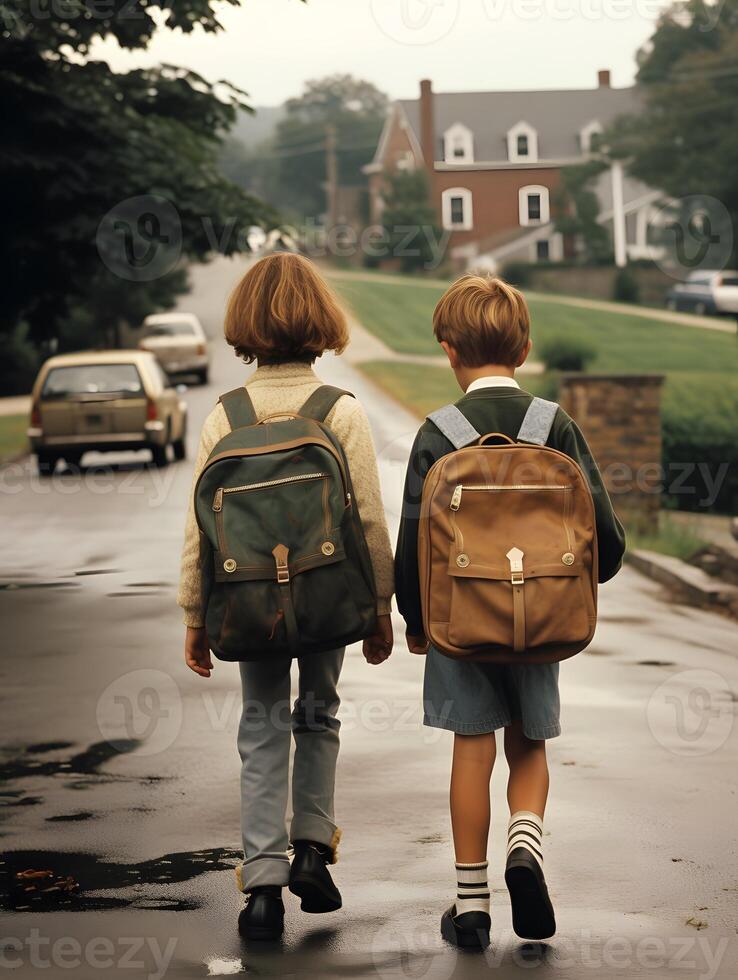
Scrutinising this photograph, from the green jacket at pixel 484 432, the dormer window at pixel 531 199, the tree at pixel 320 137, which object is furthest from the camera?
the tree at pixel 320 137

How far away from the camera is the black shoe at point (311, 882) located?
4457 millimetres

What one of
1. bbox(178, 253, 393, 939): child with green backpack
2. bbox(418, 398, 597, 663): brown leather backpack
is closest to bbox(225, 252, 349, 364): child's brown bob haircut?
bbox(178, 253, 393, 939): child with green backpack

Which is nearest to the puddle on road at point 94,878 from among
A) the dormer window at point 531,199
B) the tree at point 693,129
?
the dormer window at point 531,199

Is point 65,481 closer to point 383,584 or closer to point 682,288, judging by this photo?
point 383,584

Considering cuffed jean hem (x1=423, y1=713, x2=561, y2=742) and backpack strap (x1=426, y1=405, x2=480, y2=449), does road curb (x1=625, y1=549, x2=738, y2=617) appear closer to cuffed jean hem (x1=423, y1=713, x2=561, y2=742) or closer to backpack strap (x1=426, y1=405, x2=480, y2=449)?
cuffed jean hem (x1=423, y1=713, x2=561, y2=742)

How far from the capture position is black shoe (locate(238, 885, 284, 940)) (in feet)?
14.3

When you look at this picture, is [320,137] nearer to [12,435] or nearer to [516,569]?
[12,435]

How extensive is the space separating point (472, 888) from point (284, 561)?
0.94 m

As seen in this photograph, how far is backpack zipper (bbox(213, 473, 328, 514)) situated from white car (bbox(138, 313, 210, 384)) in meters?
34.0

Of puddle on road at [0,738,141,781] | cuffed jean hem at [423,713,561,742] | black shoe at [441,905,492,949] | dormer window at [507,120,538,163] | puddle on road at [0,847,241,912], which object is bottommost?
puddle on road at [0,738,141,781]

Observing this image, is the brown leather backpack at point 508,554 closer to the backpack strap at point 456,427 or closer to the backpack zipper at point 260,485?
the backpack strap at point 456,427

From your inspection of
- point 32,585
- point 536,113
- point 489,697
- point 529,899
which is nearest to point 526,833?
point 529,899

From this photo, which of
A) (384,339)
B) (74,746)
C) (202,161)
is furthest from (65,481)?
(384,339)

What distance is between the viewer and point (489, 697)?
4.39 metres
